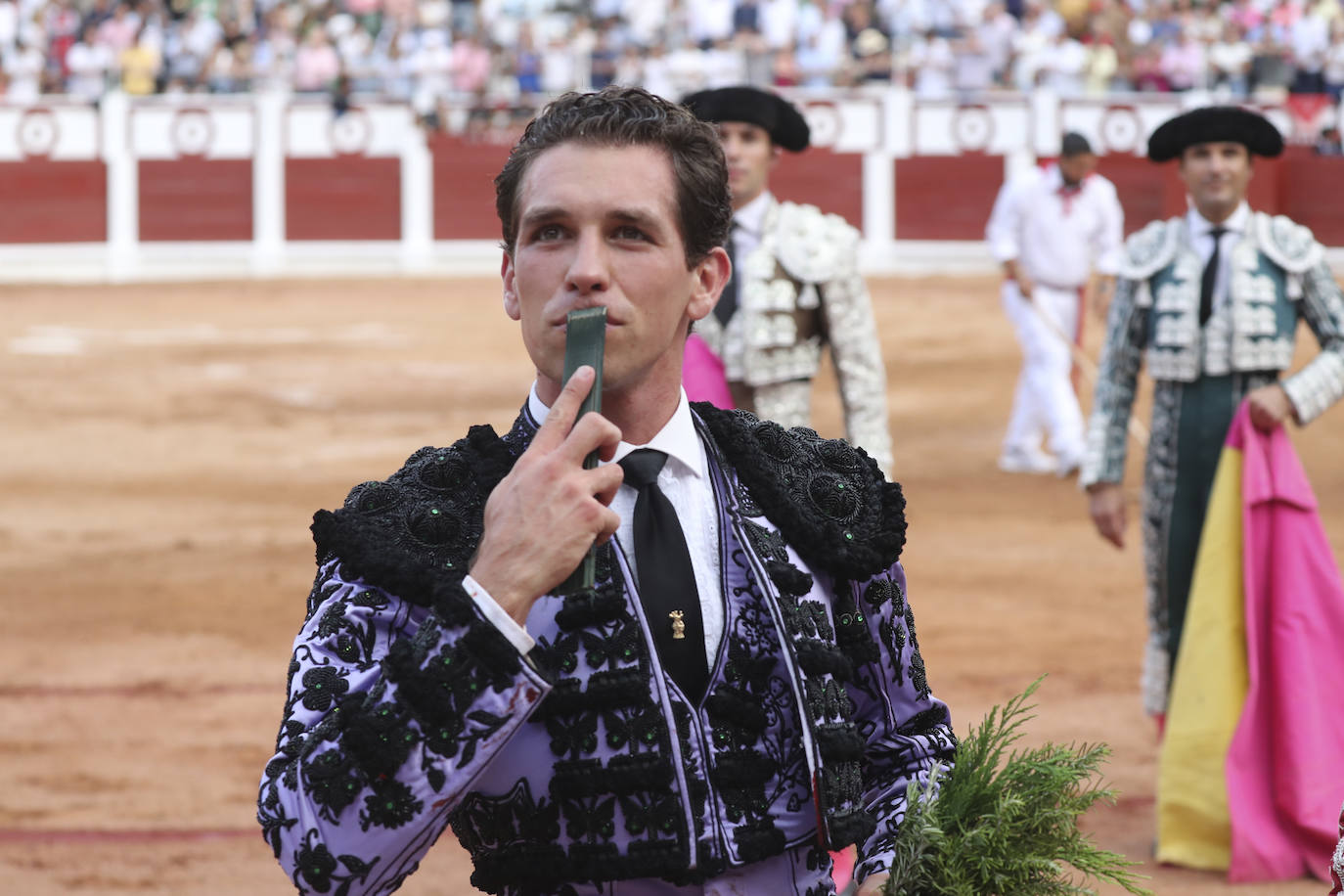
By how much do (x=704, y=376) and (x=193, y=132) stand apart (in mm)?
15362

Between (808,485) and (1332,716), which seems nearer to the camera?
(808,485)

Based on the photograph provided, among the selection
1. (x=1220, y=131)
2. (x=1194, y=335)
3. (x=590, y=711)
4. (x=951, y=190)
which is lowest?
(x=951, y=190)

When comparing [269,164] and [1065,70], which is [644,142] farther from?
[269,164]

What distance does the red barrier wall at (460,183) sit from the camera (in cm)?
1886

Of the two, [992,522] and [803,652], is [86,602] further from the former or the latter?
[803,652]

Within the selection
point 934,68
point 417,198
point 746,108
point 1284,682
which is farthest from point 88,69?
point 1284,682

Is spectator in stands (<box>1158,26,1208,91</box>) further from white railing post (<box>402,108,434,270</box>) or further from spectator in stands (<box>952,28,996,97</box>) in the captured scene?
white railing post (<box>402,108,434,270</box>)

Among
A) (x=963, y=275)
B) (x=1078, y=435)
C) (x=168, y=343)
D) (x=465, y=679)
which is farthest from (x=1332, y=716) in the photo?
(x=963, y=275)

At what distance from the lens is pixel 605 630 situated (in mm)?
1700

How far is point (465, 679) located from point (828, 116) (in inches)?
677

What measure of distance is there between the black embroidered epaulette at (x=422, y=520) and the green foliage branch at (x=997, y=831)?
49 centimetres

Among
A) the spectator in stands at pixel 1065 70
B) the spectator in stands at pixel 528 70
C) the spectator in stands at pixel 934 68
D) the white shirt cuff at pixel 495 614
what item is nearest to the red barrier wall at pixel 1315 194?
the spectator in stands at pixel 1065 70

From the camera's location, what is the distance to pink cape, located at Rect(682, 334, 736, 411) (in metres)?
4.45

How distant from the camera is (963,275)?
18078 mm
